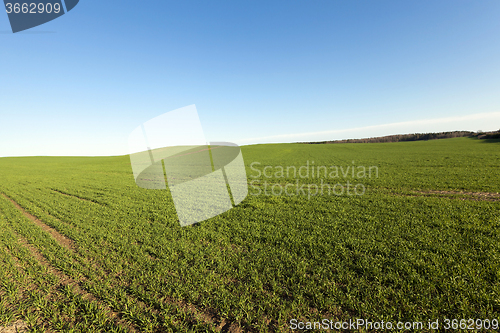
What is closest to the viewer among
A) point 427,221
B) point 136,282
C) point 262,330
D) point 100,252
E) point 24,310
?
point 262,330

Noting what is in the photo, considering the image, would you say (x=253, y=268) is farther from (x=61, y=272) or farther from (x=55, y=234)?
(x=55, y=234)

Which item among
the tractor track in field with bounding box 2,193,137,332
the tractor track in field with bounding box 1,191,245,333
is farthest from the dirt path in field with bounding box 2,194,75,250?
the tractor track in field with bounding box 1,191,245,333

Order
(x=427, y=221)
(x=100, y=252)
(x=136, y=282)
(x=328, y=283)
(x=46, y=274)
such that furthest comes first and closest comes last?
(x=427, y=221)
(x=100, y=252)
(x=46, y=274)
(x=136, y=282)
(x=328, y=283)

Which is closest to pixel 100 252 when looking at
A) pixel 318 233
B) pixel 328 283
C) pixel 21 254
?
pixel 21 254

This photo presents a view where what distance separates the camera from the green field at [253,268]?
4867 mm

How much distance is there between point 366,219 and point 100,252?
1272cm

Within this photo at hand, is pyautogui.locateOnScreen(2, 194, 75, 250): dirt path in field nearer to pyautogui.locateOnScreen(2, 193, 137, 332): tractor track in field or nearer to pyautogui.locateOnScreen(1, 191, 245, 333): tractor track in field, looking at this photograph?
pyautogui.locateOnScreen(2, 193, 137, 332): tractor track in field

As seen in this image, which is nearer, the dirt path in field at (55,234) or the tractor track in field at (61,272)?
the tractor track in field at (61,272)

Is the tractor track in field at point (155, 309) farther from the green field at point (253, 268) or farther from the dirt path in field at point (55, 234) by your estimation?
the dirt path in field at point (55, 234)

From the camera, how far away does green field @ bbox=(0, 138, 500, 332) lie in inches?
192

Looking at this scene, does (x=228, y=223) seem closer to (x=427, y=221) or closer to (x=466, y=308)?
(x=466, y=308)

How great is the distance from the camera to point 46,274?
685 cm

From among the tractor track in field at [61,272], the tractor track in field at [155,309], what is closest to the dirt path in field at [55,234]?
the tractor track in field at [61,272]

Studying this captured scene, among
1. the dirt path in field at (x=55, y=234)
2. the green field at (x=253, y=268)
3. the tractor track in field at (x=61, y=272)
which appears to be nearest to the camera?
the green field at (x=253, y=268)
